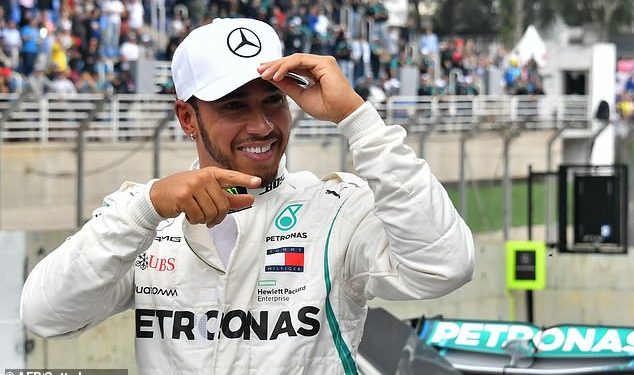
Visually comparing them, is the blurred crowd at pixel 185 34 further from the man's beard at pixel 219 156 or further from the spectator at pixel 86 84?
the man's beard at pixel 219 156

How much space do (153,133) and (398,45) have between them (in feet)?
63.1

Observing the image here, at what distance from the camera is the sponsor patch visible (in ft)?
9.58

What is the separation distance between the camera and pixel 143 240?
2762 millimetres

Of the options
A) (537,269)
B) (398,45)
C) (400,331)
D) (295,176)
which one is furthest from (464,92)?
(295,176)

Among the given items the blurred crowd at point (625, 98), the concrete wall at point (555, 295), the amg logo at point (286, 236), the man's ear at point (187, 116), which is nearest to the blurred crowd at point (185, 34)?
the concrete wall at point (555, 295)

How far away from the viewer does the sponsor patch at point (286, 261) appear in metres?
2.92

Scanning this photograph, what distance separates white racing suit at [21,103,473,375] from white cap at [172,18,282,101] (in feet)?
0.80

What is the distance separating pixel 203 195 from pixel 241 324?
14.3 inches

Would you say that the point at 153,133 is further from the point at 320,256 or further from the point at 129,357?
the point at 320,256

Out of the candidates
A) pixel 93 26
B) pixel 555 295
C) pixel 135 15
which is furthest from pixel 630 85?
pixel 555 295

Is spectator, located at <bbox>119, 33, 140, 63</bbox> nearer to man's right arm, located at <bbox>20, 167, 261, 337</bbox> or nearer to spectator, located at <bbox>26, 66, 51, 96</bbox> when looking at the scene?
spectator, located at <bbox>26, 66, 51, 96</bbox>

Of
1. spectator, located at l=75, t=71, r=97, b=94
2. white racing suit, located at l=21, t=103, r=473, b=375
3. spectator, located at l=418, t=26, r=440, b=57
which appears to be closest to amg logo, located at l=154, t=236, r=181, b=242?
white racing suit, located at l=21, t=103, r=473, b=375

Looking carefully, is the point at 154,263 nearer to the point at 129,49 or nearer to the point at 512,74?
the point at 129,49

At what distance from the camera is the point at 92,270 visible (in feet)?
9.17
